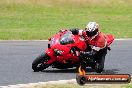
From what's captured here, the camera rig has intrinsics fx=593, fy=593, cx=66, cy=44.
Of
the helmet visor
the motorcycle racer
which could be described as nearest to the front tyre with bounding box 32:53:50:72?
the motorcycle racer

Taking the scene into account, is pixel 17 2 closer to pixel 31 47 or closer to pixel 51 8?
pixel 51 8

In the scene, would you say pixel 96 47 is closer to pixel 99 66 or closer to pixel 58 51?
pixel 99 66

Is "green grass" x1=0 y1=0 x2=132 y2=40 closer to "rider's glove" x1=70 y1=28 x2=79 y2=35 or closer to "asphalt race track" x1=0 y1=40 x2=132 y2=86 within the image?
"asphalt race track" x1=0 y1=40 x2=132 y2=86

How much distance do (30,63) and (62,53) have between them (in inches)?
85.9

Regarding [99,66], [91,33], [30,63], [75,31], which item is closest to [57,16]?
[30,63]

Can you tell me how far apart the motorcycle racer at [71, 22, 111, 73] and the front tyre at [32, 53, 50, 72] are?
92 centimetres

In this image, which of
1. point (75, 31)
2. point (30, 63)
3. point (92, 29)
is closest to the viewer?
point (92, 29)

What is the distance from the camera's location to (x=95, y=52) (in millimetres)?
15211

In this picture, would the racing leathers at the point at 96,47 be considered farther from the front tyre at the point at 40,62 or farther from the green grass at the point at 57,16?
the green grass at the point at 57,16

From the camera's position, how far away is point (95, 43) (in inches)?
601

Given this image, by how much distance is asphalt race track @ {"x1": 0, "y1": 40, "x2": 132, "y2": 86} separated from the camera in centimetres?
1443

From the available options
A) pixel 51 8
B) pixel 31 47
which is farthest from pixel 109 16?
pixel 31 47

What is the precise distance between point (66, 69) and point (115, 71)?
1.33 metres

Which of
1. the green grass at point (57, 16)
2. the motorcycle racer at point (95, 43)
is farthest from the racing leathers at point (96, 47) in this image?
the green grass at point (57, 16)
